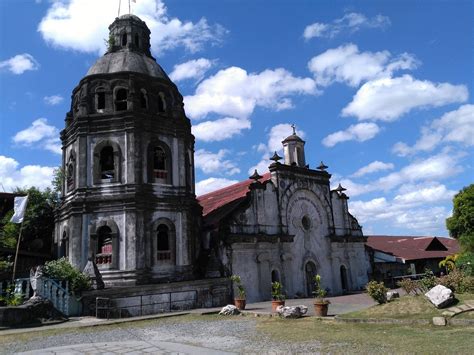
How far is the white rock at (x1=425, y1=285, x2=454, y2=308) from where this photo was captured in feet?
42.6

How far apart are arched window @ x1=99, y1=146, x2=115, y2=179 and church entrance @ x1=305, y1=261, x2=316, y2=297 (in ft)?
43.7

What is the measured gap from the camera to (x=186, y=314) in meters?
Result: 17.1

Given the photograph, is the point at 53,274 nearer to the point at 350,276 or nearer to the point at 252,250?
the point at 252,250

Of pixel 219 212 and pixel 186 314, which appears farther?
pixel 219 212

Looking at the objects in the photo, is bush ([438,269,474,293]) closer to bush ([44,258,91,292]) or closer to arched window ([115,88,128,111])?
bush ([44,258,91,292])

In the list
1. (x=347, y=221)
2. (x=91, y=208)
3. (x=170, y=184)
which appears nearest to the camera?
(x=91, y=208)

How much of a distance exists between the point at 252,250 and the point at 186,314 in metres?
7.30

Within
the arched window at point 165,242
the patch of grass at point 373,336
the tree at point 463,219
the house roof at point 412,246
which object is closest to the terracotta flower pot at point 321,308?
the patch of grass at point 373,336

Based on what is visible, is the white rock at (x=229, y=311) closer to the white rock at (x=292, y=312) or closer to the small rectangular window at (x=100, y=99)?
the white rock at (x=292, y=312)

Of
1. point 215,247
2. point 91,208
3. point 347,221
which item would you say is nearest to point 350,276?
point 347,221

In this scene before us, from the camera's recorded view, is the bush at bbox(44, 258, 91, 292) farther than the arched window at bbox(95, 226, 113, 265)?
No

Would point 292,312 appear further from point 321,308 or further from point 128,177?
point 128,177

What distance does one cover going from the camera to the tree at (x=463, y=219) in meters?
29.8

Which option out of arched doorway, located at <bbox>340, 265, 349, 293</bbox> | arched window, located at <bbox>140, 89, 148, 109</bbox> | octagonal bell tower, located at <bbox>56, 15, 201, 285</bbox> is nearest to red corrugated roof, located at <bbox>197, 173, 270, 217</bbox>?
octagonal bell tower, located at <bbox>56, 15, 201, 285</bbox>
